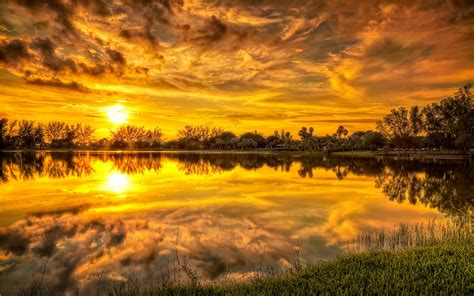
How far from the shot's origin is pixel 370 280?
8.38 metres

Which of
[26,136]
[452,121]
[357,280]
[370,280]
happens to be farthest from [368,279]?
[26,136]

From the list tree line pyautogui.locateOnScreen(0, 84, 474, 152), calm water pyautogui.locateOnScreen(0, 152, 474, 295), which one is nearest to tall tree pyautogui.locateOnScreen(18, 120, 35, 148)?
tree line pyautogui.locateOnScreen(0, 84, 474, 152)

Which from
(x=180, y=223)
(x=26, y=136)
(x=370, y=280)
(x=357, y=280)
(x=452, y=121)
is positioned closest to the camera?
(x=370, y=280)

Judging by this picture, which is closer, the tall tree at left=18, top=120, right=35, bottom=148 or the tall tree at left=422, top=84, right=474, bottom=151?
the tall tree at left=422, top=84, right=474, bottom=151

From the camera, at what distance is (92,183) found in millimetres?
31812

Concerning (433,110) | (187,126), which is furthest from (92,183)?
(187,126)

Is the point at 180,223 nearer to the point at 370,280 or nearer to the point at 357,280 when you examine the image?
the point at 357,280

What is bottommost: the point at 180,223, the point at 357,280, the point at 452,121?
the point at 180,223

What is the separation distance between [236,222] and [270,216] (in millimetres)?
2469

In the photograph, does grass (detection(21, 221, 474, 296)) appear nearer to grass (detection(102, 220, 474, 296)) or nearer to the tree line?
grass (detection(102, 220, 474, 296))

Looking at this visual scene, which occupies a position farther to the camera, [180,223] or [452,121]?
[452,121]

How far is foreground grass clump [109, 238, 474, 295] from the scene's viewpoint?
7.93 metres

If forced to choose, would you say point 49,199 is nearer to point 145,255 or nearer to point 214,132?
point 145,255

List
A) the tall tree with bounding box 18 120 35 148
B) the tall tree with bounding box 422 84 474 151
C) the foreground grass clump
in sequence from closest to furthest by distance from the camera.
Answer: the foreground grass clump
the tall tree with bounding box 422 84 474 151
the tall tree with bounding box 18 120 35 148
